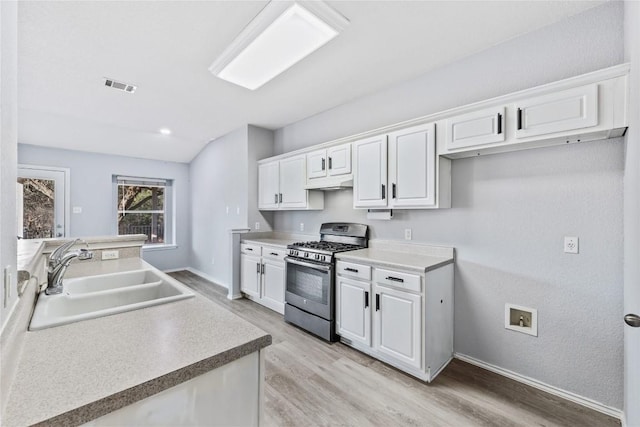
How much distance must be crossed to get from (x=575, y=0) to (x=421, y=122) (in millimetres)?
1212

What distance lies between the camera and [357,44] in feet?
7.89

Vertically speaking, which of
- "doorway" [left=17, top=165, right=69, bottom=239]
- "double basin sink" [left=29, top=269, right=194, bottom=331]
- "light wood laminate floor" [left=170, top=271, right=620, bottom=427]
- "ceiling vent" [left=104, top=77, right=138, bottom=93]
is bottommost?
"light wood laminate floor" [left=170, top=271, right=620, bottom=427]

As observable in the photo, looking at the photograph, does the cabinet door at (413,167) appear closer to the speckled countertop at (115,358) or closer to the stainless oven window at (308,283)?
the stainless oven window at (308,283)

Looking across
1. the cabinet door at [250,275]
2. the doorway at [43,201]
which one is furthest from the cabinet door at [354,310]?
the doorway at [43,201]

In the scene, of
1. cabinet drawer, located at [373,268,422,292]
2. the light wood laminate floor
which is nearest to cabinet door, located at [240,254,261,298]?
the light wood laminate floor

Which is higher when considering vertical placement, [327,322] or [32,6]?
[32,6]

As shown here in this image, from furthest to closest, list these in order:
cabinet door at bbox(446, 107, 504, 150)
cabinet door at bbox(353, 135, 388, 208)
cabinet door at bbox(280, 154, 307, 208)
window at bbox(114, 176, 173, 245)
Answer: window at bbox(114, 176, 173, 245), cabinet door at bbox(280, 154, 307, 208), cabinet door at bbox(353, 135, 388, 208), cabinet door at bbox(446, 107, 504, 150)

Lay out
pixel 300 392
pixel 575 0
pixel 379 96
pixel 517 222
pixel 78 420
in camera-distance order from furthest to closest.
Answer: pixel 379 96, pixel 517 222, pixel 300 392, pixel 575 0, pixel 78 420

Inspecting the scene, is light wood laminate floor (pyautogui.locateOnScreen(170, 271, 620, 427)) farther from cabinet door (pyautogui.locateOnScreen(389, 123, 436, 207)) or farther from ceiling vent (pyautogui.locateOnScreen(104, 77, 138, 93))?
ceiling vent (pyautogui.locateOnScreen(104, 77, 138, 93))

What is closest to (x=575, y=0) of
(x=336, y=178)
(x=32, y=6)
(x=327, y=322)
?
(x=336, y=178)

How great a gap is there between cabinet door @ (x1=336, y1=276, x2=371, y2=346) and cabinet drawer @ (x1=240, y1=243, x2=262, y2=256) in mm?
1608

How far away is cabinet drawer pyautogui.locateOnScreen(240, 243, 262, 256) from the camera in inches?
160

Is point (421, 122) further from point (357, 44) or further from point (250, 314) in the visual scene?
point (250, 314)

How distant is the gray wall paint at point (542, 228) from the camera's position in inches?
76.0
